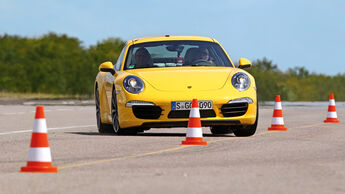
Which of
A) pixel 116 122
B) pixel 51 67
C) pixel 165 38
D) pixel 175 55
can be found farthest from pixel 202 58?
pixel 51 67

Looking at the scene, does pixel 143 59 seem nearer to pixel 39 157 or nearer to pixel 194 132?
pixel 194 132

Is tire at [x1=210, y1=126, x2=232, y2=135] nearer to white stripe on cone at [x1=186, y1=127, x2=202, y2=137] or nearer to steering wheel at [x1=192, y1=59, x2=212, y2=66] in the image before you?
steering wheel at [x1=192, y1=59, x2=212, y2=66]

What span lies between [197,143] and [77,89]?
6193cm

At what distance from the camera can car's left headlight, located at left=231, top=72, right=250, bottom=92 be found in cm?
1199

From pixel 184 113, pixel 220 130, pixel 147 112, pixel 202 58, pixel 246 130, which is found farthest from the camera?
pixel 220 130

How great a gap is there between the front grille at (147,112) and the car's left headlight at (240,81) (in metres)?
1.22

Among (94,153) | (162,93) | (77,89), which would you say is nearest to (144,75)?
(162,93)

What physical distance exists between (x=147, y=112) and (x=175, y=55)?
1686mm

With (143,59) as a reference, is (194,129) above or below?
below

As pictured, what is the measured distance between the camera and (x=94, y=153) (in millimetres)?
9633

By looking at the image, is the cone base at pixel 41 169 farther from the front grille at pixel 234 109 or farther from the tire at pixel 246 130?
the tire at pixel 246 130

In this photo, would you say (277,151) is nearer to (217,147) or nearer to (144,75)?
(217,147)

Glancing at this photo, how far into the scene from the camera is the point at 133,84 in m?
12.0

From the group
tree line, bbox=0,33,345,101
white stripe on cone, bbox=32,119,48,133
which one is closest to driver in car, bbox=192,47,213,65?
white stripe on cone, bbox=32,119,48,133
